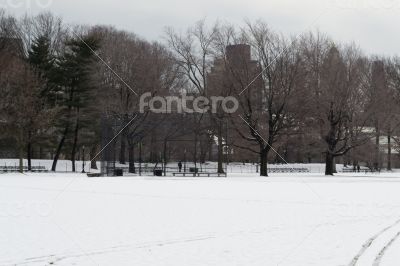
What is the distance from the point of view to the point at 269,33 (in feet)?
149

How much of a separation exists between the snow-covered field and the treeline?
69.3ft

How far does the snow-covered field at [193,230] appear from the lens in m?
10.3

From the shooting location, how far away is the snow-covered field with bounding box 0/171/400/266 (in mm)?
10289

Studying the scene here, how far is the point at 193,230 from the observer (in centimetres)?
1334

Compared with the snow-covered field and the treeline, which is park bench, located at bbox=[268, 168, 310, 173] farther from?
the snow-covered field

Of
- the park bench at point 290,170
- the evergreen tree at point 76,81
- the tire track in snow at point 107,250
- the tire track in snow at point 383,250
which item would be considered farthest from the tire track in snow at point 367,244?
the park bench at point 290,170

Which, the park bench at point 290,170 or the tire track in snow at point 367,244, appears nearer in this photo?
the tire track in snow at point 367,244

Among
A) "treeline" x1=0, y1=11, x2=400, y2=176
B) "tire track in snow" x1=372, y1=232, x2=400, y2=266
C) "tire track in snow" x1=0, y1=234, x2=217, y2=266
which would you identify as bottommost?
"tire track in snow" x1=372, y1=232, x2=400, y2=266

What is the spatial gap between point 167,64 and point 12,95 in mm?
16080

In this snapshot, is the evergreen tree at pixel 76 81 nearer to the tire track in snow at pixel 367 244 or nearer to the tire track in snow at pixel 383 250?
the tire track in snow at pixel 367 244

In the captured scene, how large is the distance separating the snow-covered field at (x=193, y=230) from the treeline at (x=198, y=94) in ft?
69.3

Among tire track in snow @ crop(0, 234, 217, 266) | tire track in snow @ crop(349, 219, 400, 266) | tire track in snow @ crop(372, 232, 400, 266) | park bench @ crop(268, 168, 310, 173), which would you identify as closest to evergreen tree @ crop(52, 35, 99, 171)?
park bench @ crop(268, 168, 310, 173)

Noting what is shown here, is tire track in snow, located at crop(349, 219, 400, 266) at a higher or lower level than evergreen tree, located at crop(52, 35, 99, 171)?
lower

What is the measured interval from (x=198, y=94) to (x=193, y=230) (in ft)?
135
